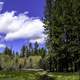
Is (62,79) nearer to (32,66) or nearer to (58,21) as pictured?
(58,21)

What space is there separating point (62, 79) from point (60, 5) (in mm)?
31665

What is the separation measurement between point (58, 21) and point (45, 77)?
27.7 meters

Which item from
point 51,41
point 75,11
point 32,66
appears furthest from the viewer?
point 32,66

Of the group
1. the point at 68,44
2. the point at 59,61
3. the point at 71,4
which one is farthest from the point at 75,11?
the point at 59,61

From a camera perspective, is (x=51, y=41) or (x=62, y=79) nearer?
(x=62, y=79)

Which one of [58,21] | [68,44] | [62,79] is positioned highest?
[58,21]

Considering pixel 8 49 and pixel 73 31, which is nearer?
pixel 73 31

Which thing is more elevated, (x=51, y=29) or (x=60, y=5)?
(x=60, y=5)

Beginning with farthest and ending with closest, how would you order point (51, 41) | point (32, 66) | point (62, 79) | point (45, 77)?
point (32, 66)
point (51, 41)
point (45, 77)
point (62, 79)

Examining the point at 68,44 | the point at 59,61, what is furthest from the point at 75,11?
the point at 59,61

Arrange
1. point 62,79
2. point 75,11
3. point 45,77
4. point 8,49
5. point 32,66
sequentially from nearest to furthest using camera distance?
point 62,79
point 45,77
point 75,11
point 32,66
point 8,49

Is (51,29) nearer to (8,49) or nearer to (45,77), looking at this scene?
(45,77)

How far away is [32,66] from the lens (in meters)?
149

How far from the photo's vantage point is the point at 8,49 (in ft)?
636
